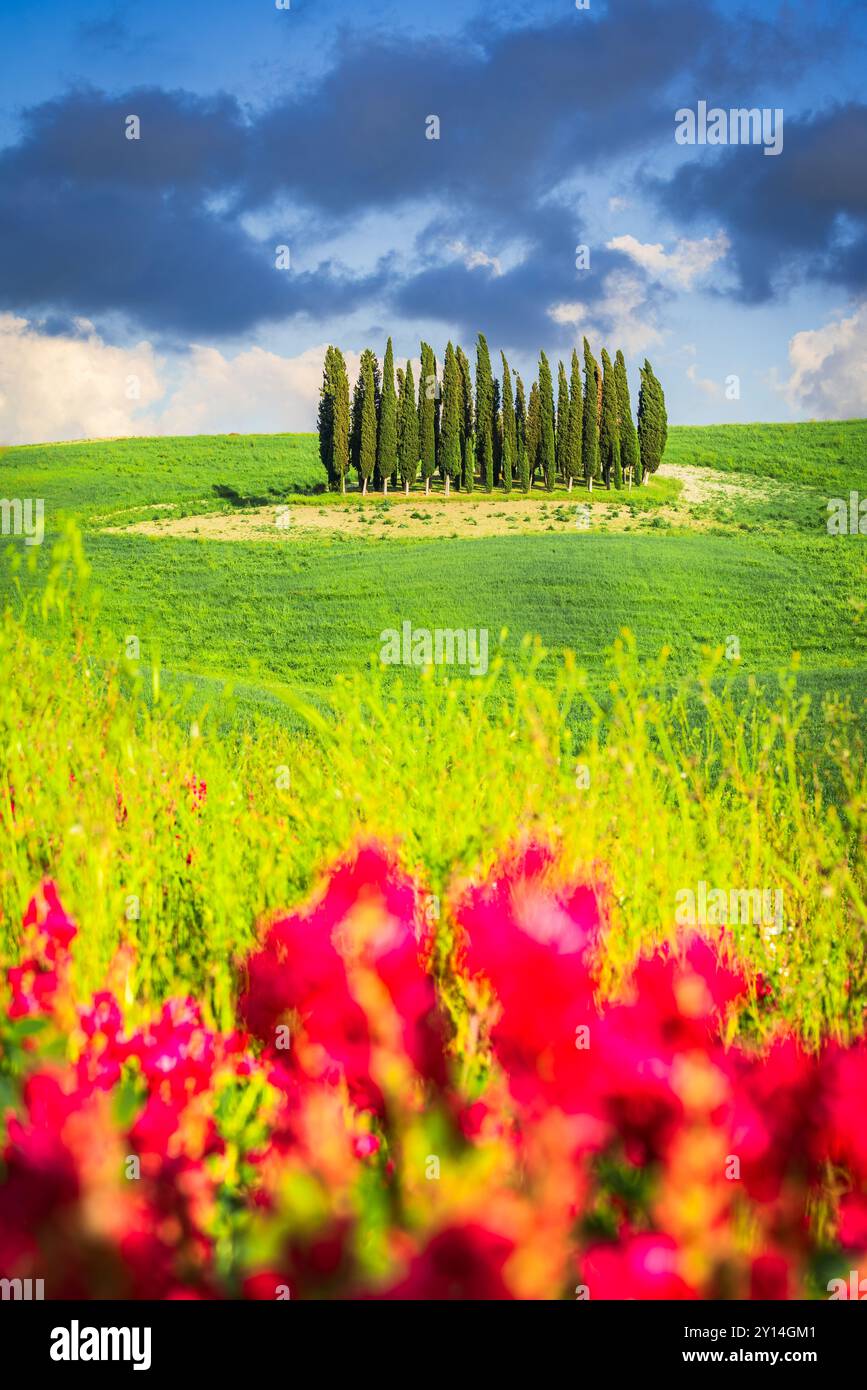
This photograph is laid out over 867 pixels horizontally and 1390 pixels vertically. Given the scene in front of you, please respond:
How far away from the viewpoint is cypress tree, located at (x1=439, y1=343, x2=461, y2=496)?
22331mm

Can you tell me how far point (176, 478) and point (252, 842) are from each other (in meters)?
23.7

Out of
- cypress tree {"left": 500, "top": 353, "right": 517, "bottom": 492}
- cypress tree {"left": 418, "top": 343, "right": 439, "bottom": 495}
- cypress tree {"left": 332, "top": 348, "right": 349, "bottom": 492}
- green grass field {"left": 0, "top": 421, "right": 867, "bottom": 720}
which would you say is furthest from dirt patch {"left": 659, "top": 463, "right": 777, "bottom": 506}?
cypress tree {"left": 332, "top": 348, "right": 349, "bottom": 492}

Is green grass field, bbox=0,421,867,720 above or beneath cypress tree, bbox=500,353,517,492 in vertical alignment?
beneath

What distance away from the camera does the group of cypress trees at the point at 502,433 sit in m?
22.2

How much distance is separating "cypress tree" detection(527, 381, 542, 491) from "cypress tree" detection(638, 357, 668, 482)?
2.23 m

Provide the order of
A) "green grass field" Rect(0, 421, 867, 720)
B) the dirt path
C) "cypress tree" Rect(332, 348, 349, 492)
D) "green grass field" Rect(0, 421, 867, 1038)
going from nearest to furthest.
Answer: "green grass field" Rect(0, 421, 867, 1038) → "green grass field" Rect(0, 421, 867, 720) → the dirt path → "cypress tree" Rect(332, 348, 349, 492)

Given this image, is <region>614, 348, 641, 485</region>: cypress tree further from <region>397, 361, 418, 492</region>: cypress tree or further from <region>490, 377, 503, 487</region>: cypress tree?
<region>397, 361, 418, 492</region>: cypress tree

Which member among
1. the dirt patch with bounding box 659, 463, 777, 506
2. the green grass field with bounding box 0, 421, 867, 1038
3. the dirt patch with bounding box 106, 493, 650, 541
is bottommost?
the green grass field with bounding box 0, 421, 867, 1038

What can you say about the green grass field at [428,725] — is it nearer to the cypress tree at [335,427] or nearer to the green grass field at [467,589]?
the green grass field at [467,589]

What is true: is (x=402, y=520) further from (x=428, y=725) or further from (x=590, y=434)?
(x=428, y=725)

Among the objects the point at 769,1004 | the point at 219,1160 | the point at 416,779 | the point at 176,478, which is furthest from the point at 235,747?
the point at 176,478

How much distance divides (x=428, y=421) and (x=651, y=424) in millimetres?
5557

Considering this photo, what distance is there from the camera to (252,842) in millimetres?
3455

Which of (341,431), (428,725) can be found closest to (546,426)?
(341,431)
